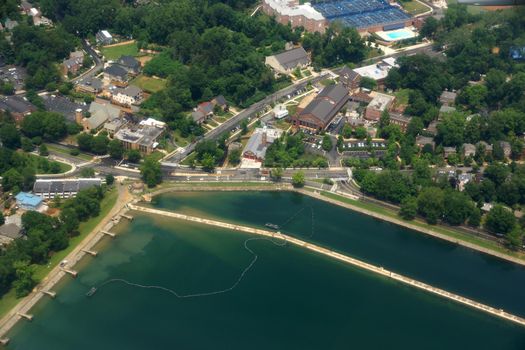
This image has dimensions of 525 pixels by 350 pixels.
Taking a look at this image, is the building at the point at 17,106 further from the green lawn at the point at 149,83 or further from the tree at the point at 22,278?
the tree at the point at 22,278

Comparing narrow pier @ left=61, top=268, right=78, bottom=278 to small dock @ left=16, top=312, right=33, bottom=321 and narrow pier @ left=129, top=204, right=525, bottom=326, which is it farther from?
narrow pier @ left=129, top=204, right=525, bottom=326

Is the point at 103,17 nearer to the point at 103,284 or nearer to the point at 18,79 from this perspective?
the point at 18,79

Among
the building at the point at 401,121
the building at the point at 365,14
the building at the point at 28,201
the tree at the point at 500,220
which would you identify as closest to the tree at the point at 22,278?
the building at the point at 28,201

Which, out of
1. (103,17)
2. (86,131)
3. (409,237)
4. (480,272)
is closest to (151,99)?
(86,131)

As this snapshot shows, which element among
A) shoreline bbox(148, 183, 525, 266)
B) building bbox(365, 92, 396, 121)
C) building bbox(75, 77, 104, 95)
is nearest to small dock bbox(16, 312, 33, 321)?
shoreline bbox(148, 183, 525, 266)

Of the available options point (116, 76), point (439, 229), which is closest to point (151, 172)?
point (116, 76)

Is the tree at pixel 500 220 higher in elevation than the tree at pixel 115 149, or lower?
lower
